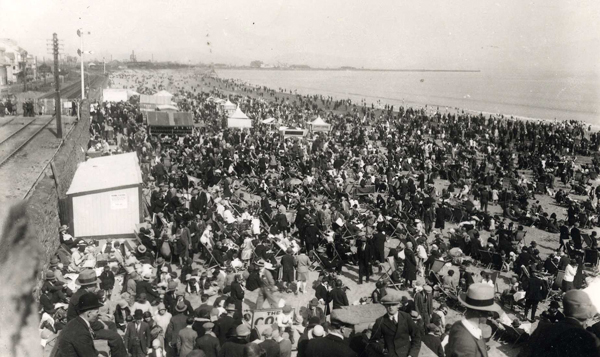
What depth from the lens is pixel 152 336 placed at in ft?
27.1

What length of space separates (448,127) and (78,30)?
3311 centimetres

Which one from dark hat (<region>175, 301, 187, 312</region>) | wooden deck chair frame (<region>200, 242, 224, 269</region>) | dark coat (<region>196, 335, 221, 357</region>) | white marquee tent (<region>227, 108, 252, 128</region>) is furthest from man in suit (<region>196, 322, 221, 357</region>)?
white marquee tent (<region>227, 108, 252, 128</region>)

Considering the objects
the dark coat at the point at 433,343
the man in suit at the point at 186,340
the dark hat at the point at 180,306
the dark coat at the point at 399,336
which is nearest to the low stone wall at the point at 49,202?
the dark hat at the point at 180,306

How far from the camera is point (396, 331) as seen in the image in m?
5.36

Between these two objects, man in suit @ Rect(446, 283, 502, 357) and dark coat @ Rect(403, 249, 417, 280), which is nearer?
man in suit @ Rect(446, 283, 502, 357)

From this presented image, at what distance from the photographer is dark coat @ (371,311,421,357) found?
5.37 metres

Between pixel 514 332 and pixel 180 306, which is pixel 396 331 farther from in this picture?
pixel 514 332

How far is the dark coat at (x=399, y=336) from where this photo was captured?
5367mm

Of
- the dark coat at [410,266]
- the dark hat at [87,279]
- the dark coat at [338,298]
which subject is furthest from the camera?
the dark coat at [410,266]

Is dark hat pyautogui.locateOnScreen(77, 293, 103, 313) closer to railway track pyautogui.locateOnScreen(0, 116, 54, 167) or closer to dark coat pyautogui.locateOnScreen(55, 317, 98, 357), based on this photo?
dark coat pyautogui.locateOnScreen(55, 317, 98, 357)

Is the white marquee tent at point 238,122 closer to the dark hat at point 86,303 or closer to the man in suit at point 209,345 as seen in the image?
the man in suit at point 209,345

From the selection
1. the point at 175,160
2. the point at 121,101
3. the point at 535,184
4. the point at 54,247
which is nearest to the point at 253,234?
Answer: the point at 54,247

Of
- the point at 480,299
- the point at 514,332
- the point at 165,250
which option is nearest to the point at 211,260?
the point at 165,250

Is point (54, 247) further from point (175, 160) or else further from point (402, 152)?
point (402, 152)
